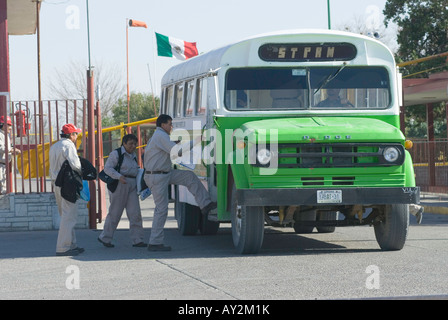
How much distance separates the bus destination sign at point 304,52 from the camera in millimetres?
13508

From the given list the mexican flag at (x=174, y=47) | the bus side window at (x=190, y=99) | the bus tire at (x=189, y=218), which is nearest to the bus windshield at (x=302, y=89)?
the bus side window at (x=190, y=99)

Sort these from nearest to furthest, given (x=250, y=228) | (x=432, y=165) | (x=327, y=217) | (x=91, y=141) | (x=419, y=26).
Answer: (x=250, y=228) < (x=327, y=217) < (x=91, y=141) < (x=432, y=165) < (x=419, y=26)

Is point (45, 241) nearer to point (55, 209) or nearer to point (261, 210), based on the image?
point (55, 209)

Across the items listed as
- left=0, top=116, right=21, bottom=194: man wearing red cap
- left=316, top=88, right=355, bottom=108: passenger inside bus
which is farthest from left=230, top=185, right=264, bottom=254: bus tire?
left=0, top=116, right=21, bottom=194: man wearing red cap

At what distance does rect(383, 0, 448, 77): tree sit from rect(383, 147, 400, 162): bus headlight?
28.2m

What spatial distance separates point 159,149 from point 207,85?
1.15m

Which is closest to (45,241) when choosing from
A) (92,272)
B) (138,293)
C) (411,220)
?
(92,272)

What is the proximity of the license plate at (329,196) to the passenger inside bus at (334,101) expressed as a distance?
1563 millimetres

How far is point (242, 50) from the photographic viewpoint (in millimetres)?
13516

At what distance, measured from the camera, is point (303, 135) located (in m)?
12.3

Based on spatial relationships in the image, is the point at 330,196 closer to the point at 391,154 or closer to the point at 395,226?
the point at 391,154

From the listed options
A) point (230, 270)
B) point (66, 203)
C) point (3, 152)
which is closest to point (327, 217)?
point (66, 203)

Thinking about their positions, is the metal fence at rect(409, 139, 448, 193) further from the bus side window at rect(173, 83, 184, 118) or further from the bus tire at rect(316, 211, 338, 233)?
the bus side window at rect(173, 83, 184, 118)

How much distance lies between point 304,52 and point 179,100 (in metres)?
3.42
